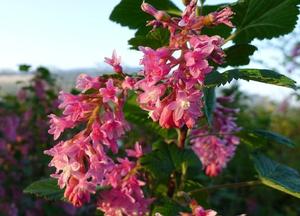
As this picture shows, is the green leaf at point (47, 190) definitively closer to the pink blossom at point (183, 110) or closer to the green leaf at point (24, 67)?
the pink blossom at point (183, 110)

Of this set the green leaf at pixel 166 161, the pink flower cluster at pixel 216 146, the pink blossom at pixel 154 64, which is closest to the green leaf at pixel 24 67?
the pink flower cluster at pixel 216 146

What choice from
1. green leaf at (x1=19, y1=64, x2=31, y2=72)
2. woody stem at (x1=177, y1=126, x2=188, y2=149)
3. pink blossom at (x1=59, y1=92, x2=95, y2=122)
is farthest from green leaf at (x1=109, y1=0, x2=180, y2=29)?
green leaf at (x1=19, y1=64, x2=31, y2=72)

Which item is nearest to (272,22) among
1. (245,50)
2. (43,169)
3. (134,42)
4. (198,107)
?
(245,50)

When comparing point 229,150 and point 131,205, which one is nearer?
point 131,205

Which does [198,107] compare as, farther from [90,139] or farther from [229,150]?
[229,150]

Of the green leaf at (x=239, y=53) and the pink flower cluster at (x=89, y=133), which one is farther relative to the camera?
the green leaf at (x=239, y=53)

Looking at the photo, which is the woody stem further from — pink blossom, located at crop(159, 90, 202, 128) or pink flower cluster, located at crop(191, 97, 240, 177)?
pink blossom, located at crop(159, 90, 202, 128)
